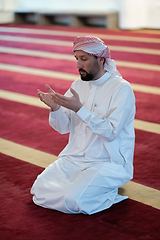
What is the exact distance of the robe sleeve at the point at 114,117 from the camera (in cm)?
206

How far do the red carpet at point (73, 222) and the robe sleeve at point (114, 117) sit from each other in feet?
1.38

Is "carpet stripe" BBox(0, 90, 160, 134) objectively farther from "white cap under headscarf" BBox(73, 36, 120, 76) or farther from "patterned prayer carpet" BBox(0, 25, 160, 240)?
"white cap under headscarf" BBox(73, 36, 120, 76)

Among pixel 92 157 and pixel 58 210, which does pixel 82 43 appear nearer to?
pixel 92 157

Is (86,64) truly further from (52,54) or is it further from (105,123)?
(52,54)

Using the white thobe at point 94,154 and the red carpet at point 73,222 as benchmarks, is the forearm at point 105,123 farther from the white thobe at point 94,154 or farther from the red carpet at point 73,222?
the red carpet at point 73,222

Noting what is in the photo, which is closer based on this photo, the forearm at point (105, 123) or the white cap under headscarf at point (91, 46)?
the forearm at point (105, 123)

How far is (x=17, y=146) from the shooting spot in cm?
326

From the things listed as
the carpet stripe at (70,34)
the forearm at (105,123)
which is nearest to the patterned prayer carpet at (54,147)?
the forearm at (105,123)

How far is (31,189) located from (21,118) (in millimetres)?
1759

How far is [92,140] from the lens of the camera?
2285 millimetres

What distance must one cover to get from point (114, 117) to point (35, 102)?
253cm

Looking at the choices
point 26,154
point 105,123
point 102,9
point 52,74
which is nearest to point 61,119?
point 105,123

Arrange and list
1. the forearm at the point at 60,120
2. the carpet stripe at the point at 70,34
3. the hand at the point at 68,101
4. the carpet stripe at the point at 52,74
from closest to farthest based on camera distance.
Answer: the hand at the point at 68,101 < the forearm at the point at 60,120 < the carpet stripe at the point at 52,74 < the carpet stripe at the point at 70,34

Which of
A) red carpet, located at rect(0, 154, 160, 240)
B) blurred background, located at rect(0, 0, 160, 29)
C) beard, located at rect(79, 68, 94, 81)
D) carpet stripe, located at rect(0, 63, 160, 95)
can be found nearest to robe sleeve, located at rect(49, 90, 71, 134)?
beard, located at rect(79, 68, 94, 81)
